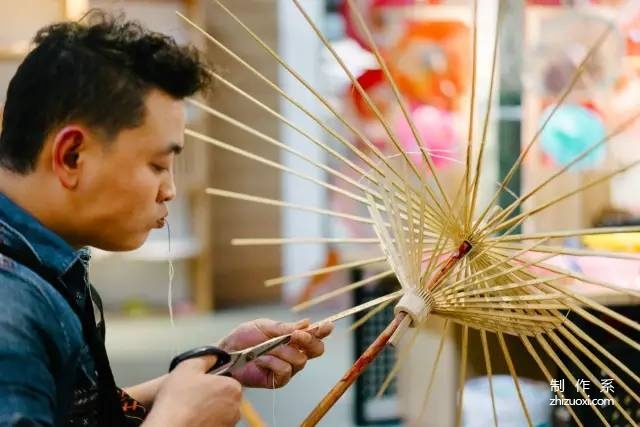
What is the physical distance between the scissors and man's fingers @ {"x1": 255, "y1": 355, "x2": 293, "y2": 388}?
3 cm

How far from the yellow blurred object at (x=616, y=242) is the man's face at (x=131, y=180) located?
4.64 feet

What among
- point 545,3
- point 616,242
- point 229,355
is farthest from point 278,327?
point 545,3

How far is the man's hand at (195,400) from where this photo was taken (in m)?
0.81

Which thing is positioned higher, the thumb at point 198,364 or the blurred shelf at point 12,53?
the blurred shelf at point 12,53

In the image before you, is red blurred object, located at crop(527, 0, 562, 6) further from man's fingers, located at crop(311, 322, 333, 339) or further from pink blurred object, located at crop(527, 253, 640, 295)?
man's fingers, located at crop(311, 322, 333, 339)

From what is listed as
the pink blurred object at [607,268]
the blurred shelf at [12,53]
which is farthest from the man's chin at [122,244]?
the blurred shelf at [12,53]

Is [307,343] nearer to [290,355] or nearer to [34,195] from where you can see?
[290,355]

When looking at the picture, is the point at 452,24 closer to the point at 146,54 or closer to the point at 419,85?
the point at 419,85

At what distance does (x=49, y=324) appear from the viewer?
2.55 ft

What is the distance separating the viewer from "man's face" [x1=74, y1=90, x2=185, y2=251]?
2.82 feet

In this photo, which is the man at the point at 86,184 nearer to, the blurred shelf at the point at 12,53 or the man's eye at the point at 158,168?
the man's eye at the point at 158,168

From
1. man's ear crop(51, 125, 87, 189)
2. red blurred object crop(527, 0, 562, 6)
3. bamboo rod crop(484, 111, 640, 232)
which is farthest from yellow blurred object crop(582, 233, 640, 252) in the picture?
man's ear crop(51, 125, 87, 189)

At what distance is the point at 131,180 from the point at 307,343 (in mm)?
285

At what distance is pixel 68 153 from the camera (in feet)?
2.77
